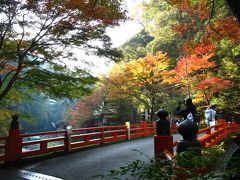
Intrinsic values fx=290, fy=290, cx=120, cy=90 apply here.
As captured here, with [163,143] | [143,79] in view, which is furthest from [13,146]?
[143,79]

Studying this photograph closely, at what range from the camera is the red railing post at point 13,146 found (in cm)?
936

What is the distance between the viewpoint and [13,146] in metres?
9.48

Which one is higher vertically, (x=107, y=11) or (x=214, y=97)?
(x=107, y=11)

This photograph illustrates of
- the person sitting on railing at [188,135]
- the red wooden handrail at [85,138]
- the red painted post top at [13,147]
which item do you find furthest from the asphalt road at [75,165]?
the person sitting on railing at [188,135]

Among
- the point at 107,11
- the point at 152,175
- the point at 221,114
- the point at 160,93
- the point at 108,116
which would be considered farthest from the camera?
the point at 108,116

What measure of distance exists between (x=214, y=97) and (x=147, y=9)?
32.3 feet

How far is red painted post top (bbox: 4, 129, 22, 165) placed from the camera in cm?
935

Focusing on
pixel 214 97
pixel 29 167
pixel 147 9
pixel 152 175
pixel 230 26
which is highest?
pixel 147 9

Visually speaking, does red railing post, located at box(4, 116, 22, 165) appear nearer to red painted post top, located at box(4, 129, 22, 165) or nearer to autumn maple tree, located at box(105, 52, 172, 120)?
red painted post top, located at box(4, 129, 22, 165)

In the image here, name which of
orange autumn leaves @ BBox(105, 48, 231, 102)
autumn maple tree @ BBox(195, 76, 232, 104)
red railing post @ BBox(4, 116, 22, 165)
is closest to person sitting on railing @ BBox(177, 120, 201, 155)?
red railing post @ BBox(4, 116, 22, 165)

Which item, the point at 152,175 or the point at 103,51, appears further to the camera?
the point at 103,51

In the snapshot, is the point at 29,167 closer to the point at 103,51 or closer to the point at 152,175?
the point at 103,51

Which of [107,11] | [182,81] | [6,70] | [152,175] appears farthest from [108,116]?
[152,175]

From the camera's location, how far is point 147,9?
86.1 feet
